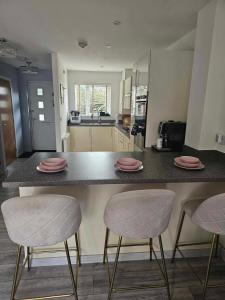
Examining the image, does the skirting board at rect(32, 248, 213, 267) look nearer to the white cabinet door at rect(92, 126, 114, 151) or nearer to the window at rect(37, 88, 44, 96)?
the white cabinet door at rect(92, 126, 114, 151)

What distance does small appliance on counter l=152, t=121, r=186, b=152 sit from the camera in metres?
2.63

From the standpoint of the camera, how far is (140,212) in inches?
48.6

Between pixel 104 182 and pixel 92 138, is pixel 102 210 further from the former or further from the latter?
pixel 92 138

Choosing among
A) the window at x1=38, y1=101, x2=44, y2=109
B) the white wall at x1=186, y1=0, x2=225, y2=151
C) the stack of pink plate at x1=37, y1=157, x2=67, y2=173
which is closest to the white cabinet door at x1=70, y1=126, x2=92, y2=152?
the window at x1=38, y1=101, x2=44, y2=109

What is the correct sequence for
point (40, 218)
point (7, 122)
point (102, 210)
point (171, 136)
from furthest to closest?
point (7, 122) → point (171, 136) → point (102, 210) → point (40, 218)

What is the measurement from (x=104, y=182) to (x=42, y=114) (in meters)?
5.11

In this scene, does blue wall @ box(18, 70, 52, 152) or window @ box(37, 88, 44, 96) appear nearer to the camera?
blue wall @ box(18, 70, 52, 152)

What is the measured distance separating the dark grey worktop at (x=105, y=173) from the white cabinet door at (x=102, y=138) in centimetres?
358

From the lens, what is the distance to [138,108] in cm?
310

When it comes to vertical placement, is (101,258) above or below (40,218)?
below

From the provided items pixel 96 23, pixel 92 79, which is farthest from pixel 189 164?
pixel 92 79

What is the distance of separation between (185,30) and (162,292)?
2.82 metres

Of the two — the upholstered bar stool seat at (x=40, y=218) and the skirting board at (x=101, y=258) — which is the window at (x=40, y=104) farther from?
the upholstered bar stool seat at (x=40, y=218)

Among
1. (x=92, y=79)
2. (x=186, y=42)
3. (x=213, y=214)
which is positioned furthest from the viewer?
(x=92, y=79)
